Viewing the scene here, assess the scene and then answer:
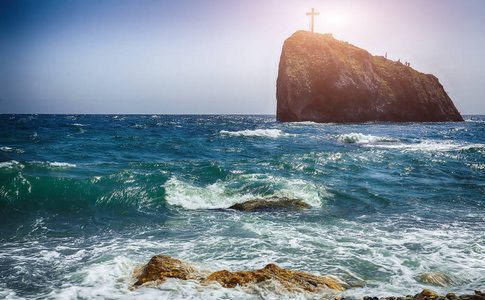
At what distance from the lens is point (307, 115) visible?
65.4m

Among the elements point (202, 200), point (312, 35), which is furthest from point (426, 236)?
point (312, 35)

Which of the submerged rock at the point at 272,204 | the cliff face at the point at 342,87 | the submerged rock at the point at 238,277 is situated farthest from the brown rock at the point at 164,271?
the cliff face at the point at 342,87

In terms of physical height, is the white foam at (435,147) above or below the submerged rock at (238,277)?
above

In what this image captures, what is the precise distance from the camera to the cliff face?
65375 millimetres

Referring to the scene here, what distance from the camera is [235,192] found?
34.8 feet

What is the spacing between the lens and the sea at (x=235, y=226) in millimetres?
4254

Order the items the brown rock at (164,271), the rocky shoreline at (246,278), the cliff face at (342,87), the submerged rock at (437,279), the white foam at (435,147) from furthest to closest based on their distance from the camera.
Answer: the cliff face at (342,87) < the white foam at (435,147) < the submerged rock at (437,279) < the brown rock at (164,271) < the rocky shoreline at (246,278)

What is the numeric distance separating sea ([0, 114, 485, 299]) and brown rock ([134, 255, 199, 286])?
158mm

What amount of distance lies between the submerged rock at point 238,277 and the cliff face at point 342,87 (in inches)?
2451

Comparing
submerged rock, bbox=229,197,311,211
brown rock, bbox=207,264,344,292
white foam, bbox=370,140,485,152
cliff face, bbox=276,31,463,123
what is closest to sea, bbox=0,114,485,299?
brown rock, bbox=207,264,344,292

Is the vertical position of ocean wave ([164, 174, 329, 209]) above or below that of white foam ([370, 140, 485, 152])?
below

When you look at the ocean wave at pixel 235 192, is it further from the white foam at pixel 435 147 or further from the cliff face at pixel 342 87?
the cliff face at pixel 342 87

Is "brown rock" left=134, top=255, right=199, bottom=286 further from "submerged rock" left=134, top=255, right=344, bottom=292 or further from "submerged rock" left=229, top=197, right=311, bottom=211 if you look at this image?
"submerged rock" left=229, top=197, right=311, bottom=211

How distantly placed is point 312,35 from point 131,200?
73.2m
